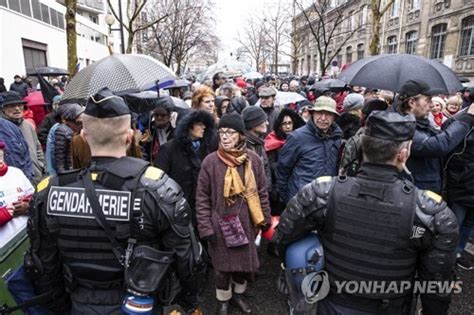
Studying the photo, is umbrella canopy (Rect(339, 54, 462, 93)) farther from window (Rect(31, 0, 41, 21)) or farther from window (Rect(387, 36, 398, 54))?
window (Rect(387, 36, 398, 54))

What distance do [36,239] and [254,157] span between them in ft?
6.51

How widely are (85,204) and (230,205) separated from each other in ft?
5.26

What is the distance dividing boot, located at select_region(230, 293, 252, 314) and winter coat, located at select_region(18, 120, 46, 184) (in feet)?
11.8

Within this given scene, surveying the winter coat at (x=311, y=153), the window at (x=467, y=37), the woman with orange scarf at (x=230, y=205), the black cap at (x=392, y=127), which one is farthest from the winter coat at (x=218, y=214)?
the window at (x=467, y=37)

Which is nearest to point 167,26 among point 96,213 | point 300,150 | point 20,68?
point 20,68

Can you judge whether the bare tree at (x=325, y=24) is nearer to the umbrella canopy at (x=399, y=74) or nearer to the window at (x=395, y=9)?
the window at (x=395, y=9)

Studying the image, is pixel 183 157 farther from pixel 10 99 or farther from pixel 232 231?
pixel 10 99

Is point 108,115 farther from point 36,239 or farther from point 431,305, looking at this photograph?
point 431,305

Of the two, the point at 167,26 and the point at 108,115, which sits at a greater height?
the point at 167,26

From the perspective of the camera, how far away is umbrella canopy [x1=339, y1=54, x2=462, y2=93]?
3.34 m

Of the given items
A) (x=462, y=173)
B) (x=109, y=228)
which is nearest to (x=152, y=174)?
(x=109, y=228)

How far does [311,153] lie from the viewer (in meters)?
3.46

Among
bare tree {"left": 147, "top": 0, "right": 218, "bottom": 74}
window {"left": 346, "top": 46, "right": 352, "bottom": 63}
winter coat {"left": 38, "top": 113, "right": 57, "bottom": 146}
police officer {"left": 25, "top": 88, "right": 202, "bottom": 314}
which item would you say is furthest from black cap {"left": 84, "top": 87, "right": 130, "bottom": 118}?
window {"left": 346, "top": 46, "right": 352, "bottom": 63}

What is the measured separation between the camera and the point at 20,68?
1998 cm
